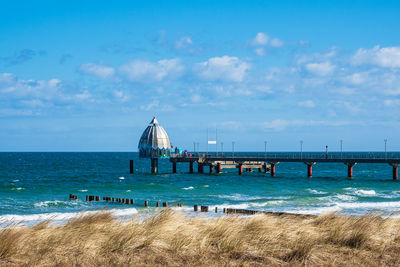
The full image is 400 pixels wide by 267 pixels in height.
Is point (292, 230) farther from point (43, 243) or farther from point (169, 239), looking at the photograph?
point (43, 243)

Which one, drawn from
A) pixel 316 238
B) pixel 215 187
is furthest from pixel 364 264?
pixel 215 187

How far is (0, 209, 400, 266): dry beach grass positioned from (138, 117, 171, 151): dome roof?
2264 inches

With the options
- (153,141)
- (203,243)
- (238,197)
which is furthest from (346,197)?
(153,141)

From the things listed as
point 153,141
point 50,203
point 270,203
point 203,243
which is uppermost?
point 153,141

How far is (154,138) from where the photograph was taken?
7044 cm

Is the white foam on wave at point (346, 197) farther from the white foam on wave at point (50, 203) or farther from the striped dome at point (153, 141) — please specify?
the striped dome at point (153, 141)

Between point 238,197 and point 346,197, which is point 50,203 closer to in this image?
point 238,197

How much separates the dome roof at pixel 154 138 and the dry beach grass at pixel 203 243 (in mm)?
57494

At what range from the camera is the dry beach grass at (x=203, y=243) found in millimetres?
9886

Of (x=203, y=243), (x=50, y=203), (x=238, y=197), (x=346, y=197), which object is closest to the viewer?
(x=203, y=243)

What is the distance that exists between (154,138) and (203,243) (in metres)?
60.2

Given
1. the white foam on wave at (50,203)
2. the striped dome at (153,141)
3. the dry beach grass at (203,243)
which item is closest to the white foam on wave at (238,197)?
the white foam on wave at (50,203)

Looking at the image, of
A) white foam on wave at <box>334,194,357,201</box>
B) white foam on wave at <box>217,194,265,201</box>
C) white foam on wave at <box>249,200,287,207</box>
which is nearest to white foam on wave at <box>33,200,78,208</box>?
white foam on wave at <box>217,194,265,201</box>

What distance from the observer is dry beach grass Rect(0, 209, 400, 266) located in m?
9.89
